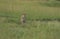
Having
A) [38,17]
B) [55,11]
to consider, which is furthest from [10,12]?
[55,11]

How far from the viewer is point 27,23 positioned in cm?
707

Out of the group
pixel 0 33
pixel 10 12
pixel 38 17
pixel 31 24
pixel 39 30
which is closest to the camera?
pixel 0 33

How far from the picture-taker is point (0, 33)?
19.4ft

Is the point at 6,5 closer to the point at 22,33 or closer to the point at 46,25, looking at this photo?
the point at 46,25

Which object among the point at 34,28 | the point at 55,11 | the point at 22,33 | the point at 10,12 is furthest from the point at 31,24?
the point at 55,11

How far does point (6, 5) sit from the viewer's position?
9594 mm

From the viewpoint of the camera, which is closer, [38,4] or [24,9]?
[24,9]

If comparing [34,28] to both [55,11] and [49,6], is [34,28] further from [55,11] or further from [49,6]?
[49,6]

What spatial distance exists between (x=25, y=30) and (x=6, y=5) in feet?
11.8

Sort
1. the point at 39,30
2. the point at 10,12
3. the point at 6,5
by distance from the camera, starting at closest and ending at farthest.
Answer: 1. the point at 39,30
2. the point at 10,12
3. the point at 6,5

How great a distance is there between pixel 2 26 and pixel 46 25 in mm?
1476

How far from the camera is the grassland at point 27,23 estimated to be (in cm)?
597

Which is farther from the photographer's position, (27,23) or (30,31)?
(27,23)

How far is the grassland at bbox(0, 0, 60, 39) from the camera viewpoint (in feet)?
19.6
